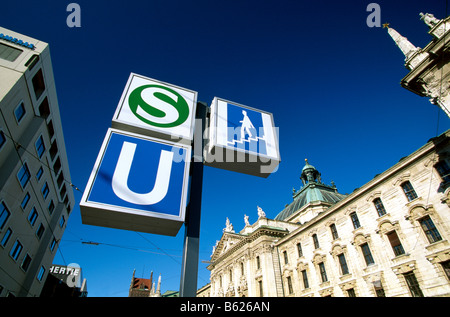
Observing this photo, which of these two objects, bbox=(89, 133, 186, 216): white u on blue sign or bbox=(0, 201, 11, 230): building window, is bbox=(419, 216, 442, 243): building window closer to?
bbox=(89, 133, 186, 216): white u on blue sign

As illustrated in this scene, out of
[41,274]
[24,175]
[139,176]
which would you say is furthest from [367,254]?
[41,274]

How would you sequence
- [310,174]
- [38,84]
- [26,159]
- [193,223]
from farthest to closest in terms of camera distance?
[310,174] → [38,84] → [26,159] → [193,223]

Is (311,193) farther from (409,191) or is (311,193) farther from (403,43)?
(403,43)

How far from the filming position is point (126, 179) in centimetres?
306

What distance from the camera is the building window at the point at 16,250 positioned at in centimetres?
2033

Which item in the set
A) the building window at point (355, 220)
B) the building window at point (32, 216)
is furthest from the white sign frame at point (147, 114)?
the building window at point (32, 216)

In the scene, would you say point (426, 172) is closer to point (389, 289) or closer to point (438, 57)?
point (438, 57)

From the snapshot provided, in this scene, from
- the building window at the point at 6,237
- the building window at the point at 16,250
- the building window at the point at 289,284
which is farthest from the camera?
the building window at the point at 289,284

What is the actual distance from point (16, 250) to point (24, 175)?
696cm

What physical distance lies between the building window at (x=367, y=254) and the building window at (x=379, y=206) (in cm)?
330

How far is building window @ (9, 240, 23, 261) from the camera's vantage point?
66.7ft

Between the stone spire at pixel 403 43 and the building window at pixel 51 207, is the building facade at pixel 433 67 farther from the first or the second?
the building window at pixel 51 207

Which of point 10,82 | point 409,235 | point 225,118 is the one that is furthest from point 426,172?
point 10,82

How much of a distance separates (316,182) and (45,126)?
4811 cm
